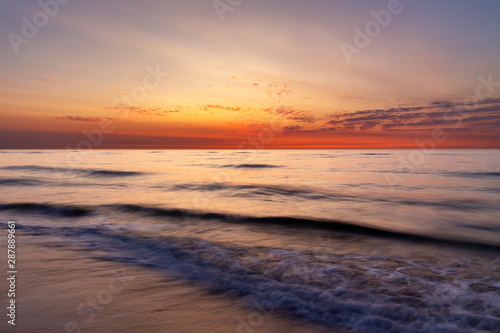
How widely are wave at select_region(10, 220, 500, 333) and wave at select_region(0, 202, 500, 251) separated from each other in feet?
7.84

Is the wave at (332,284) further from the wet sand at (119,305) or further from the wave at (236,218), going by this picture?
the wave at (236,218)

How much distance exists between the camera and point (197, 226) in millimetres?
9633

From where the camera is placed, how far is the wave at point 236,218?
8258mm

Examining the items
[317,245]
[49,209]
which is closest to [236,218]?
[317,245]

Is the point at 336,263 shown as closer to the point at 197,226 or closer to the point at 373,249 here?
the point at 373,249

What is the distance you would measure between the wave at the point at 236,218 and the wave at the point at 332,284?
239 centimetres

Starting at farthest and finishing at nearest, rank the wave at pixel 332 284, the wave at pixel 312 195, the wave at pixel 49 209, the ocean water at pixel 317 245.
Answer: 1. the wave at pixel 312 195
2. the wave at pixel 49 209
3. the ocean water at pixel 317 245
4. the wave at pixel 332 284

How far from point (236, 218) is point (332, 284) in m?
6.03

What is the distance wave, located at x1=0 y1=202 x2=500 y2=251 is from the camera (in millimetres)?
8258

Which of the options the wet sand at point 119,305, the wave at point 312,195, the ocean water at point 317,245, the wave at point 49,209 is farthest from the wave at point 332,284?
the wave at point 312,195

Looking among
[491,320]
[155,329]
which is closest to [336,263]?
[491,320]

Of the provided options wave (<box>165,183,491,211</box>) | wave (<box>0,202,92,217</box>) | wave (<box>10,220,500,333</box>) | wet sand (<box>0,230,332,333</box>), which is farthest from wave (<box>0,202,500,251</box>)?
wet sand (<box>0,230,332,333</box>)

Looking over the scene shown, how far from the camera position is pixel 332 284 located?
5031mm

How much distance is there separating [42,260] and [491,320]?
26.0ft
